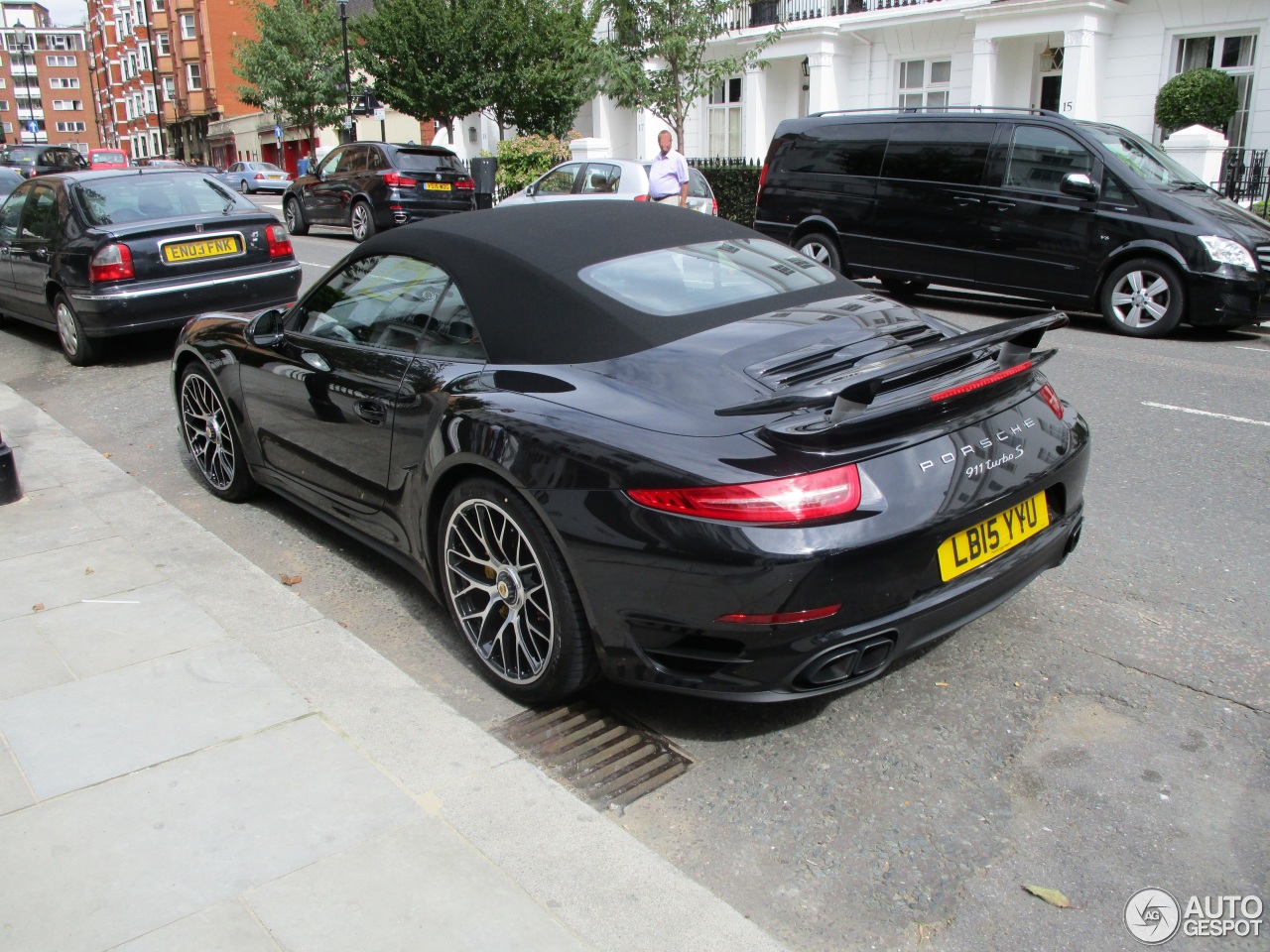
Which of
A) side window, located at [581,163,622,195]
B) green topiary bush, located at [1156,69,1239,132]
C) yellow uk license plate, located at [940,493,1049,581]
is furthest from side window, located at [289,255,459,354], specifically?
green topiary bush, located at [1156,69,1239,132]

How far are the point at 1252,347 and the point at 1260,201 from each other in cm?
1028

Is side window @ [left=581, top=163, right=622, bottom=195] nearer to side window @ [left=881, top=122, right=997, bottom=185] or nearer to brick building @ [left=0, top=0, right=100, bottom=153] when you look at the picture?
side window @ [left=881, top=122, right=997, bottom=185]

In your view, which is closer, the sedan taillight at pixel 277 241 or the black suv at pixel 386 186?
the sedan taillight at pixel 277 241

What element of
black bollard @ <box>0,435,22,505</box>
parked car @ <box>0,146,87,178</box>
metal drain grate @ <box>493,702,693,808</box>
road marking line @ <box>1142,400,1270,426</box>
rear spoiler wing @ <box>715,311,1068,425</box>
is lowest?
metal drain grate @ <box>493,702,693,808</box>

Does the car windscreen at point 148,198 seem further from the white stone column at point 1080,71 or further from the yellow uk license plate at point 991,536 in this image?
the white stone column at point 1080,71

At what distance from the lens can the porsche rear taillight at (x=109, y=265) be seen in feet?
28.7

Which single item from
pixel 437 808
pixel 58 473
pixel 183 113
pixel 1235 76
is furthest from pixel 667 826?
pixel 183 113

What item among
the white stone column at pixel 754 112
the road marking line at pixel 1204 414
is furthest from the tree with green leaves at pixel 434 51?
the road marking line at pixel 1204 414

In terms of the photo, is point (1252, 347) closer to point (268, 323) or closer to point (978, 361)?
point (978, 361)

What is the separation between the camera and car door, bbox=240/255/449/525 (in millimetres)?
3980

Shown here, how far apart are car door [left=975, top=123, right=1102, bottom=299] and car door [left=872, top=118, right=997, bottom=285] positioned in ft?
0.53

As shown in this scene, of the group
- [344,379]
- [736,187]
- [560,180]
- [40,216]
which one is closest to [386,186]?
[560,180]

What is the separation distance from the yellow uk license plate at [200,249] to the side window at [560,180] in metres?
8.08

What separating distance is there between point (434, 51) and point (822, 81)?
476 inches
